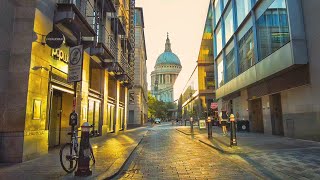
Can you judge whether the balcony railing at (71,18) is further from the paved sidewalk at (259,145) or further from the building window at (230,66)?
the building window at (230,66)

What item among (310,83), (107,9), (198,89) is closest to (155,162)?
(310,83)

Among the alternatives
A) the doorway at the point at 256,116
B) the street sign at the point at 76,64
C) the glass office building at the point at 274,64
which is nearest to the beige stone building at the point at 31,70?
the street sign at the point at 76,64

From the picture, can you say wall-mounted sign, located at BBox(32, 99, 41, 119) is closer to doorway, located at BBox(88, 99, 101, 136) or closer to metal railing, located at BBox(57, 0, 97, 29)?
metal railing, located at BBox(57, 0, 97, 29)

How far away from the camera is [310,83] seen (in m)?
13.7

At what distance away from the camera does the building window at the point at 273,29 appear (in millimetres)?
15531

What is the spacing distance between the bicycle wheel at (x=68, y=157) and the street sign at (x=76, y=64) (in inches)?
70.9

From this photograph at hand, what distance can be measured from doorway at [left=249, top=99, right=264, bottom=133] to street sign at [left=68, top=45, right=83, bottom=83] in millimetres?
18293

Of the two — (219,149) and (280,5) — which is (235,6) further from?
(219,149)

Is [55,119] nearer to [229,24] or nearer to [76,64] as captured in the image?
[76,64]

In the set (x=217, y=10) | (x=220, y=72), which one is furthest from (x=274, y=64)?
(x=217, y=10)

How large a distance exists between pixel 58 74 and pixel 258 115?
17397 mm

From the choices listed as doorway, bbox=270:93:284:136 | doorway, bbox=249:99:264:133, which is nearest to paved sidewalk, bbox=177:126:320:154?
doorway, bbox=270:93:284:136

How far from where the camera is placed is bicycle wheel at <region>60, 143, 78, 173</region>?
22.3 feet

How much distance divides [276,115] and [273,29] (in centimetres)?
580
